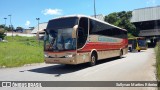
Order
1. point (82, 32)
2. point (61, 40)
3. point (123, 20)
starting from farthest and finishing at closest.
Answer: point (123, 20), point (82, 32), point (61, 40)

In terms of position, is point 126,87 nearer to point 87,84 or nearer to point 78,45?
point 87,84

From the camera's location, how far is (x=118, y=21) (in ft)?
197

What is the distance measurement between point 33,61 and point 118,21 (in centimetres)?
4241

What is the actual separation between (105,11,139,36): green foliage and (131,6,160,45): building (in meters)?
2.03

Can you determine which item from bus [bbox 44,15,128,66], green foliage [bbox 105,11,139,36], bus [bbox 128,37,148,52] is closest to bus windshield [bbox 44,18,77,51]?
bus [bbox 44,15,128,66]

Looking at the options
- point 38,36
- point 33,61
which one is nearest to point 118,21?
point 33,61

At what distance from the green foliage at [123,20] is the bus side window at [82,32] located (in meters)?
44.5

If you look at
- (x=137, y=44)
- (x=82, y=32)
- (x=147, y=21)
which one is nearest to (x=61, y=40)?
(x=82, y=32)

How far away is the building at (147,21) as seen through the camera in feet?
204

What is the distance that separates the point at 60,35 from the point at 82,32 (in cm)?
154

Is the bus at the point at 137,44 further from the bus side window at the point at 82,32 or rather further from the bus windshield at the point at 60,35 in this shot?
the bus windshield at the point at 60,35

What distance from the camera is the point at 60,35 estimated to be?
14734 mm

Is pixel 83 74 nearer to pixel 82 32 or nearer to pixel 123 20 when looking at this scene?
pixel 82 32

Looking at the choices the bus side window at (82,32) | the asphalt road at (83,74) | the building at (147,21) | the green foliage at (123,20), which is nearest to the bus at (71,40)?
the bus side window at (82,32)
